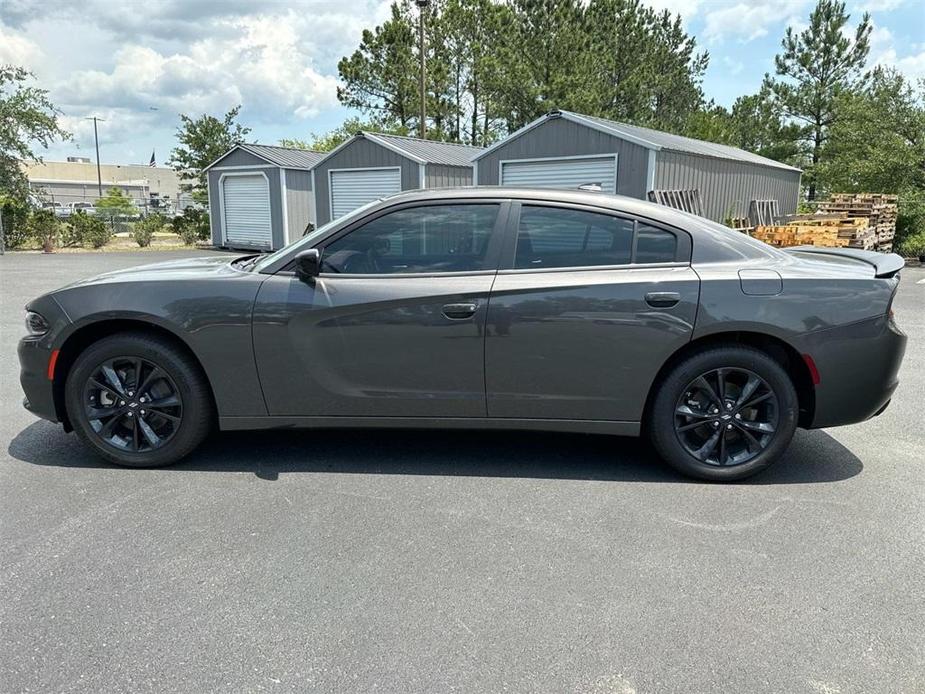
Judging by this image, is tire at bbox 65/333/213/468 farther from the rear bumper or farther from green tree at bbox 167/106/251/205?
green tree at bbox 167/106/251/205

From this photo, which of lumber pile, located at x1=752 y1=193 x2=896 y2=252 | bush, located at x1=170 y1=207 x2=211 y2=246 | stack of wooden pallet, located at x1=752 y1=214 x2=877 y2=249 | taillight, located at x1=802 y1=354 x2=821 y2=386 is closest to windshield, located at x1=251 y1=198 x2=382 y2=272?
taillight, located at x1=802 y1=354 x2=821 y2=386

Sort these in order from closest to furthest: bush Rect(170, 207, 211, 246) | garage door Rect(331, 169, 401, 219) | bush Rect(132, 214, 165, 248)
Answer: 1. garage door Rect(331, 169, 401, 219)
2. bush Rect(132, 214, 165, 248)
3. bush Rect(170, 207, 211, 246)

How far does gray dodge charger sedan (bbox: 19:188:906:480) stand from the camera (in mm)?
3637

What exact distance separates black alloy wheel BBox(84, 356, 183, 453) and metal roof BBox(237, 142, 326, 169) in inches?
811

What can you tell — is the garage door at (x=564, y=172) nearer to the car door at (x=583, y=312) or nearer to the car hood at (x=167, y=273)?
the car hood at (x=167, y=273)

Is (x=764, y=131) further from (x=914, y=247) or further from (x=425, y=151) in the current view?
(x=425, y=151)

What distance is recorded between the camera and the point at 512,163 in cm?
1811

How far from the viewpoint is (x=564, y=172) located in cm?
1744

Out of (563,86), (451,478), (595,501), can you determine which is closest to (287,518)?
(451,478)

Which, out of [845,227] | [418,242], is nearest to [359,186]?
[845,227]

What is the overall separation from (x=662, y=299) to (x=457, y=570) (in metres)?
1.75

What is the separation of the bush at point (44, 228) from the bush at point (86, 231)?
82 cm

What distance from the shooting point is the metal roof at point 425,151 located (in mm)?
20719

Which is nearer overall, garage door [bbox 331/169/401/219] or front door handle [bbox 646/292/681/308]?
front door handle [bbox 646/292/681/308]
